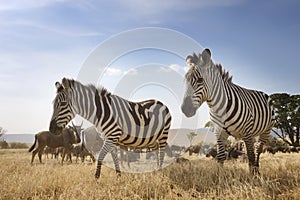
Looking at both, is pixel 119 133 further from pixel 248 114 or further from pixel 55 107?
pixel 248 114

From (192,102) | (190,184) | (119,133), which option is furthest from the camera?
(119,133)

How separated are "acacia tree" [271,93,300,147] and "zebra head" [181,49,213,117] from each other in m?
37.2

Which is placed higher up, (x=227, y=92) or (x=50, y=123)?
(x=227, y=92)

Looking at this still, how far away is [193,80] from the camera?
6203 mm

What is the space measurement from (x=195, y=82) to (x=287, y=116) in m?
39.4

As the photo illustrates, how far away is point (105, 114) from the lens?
666cm

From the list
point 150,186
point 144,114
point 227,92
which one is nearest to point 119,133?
point 144,114

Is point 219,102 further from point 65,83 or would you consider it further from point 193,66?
point 65,83

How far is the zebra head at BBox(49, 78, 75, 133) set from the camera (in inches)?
249

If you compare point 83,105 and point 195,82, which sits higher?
point 195,82

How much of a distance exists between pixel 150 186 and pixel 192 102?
2107 millimetres

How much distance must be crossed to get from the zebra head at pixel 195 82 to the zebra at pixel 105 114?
1756mm

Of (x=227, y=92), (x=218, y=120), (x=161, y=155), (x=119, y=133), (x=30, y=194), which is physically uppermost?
(x=227, y=92)

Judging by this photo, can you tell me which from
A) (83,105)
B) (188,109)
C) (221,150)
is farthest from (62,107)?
(221,150)
